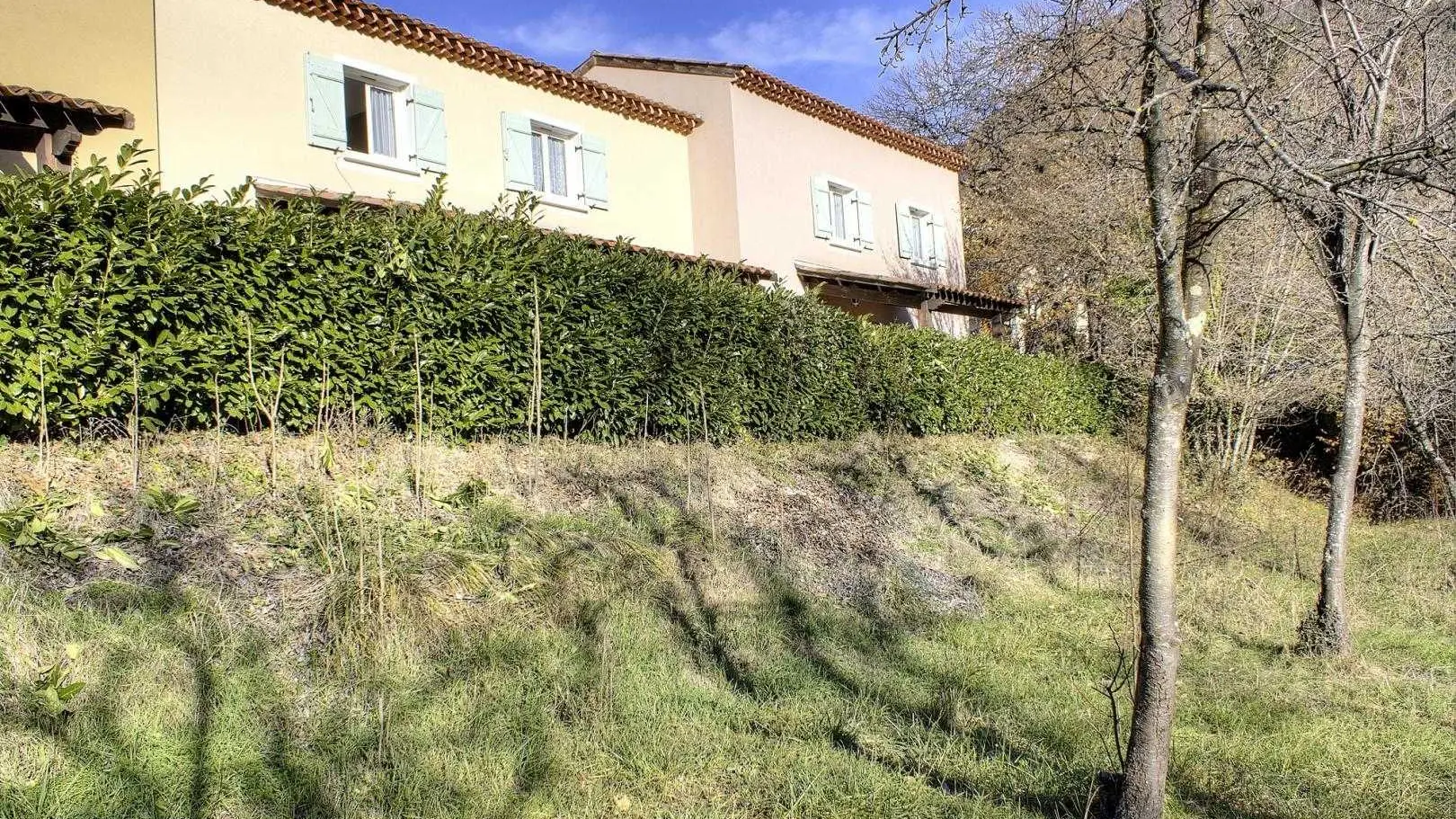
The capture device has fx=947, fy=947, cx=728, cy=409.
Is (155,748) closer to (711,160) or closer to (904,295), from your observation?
(711,160)

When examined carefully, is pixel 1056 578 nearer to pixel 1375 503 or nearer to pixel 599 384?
pixel 599 384

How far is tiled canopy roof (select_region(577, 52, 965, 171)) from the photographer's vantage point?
51.9 ft

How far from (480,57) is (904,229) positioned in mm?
9866

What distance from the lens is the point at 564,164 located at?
1443cm

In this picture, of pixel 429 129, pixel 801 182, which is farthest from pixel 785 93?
pixel 429 129

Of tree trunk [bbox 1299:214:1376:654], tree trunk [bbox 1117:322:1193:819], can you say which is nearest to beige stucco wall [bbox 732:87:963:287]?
tree trunk [bbox 1299:214:1376:654]

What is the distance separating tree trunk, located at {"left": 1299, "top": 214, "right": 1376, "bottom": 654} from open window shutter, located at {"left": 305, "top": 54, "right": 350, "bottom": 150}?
409 inches

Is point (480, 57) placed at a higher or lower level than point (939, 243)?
higher

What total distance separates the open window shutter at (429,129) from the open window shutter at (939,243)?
1158 centimetres

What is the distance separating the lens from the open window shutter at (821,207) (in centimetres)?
1741

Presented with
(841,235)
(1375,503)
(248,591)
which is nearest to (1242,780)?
(248,591)

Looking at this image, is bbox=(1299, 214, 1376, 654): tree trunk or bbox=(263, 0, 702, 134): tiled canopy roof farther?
bbox=(263, 0, 702, 134): tiled canopy roof

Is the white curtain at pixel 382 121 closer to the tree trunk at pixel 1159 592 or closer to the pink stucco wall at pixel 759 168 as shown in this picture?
the pink stucco wall at pixel 759 168

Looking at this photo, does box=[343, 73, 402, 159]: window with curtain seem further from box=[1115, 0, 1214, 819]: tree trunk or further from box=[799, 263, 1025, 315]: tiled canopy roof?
box=[1115, 0, 1214, 819]: tree trunk
